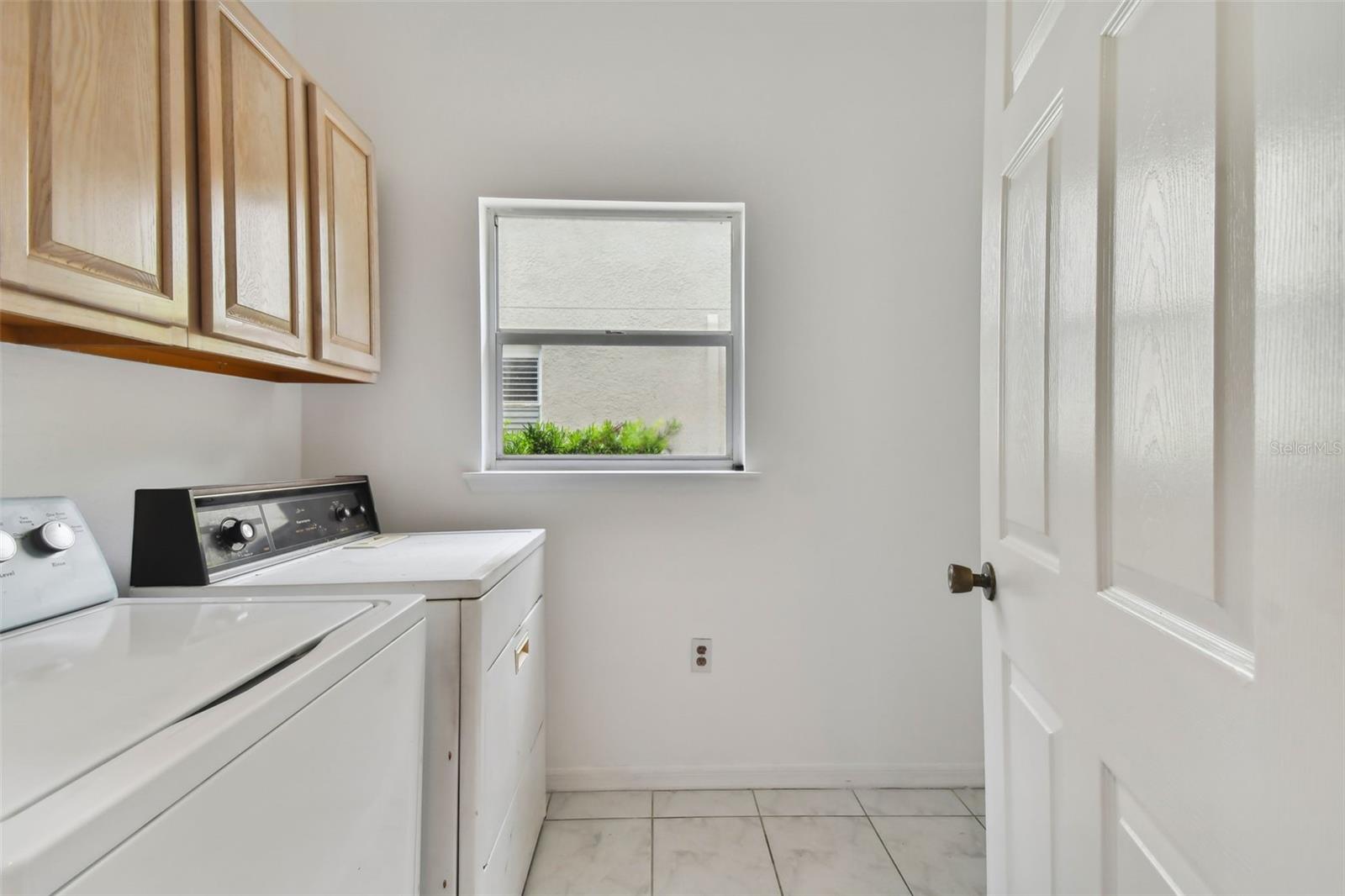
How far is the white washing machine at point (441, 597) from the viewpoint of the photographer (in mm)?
1156

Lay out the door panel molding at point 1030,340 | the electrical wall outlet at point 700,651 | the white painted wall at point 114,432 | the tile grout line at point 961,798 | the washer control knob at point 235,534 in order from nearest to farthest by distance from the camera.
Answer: the door panel molding at point 1030,340
the white painted wall at point 114,432
the washer control knob at point 235,534
the tile grout line at point 961,798
the electrical wall outlet at point 700,651

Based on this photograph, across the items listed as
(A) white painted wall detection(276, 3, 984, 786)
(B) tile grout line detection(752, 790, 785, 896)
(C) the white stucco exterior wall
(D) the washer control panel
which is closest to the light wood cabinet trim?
(D) the washer control panel

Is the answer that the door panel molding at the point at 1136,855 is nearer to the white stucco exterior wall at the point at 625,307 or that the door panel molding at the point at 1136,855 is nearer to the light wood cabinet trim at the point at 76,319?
the light wood cabinet trim at the point at 76,319

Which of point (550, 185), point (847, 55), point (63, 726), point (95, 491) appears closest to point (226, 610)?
point (63, 726)

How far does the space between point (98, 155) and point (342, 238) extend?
0.76 m

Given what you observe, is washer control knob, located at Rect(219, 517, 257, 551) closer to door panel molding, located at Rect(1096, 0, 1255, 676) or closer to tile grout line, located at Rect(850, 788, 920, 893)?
door panel molding, located at Rect(1096, 0, 1255, 676)

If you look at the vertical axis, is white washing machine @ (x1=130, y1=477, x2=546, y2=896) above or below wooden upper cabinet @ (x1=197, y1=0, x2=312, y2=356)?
below

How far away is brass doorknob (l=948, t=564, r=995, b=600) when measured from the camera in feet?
3.11

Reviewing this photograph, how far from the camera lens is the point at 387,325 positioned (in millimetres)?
2025

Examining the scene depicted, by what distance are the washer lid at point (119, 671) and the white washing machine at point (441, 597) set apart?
0.17 m

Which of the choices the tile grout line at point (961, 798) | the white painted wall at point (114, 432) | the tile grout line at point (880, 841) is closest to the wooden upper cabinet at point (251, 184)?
the white painted wall at point (114, 432)

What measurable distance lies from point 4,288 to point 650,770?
6.53 ft

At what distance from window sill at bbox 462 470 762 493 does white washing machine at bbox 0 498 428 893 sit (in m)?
0.87

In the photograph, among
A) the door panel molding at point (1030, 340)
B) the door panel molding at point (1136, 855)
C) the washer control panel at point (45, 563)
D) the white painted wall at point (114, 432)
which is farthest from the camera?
the white painted wall at point (114, 432)
